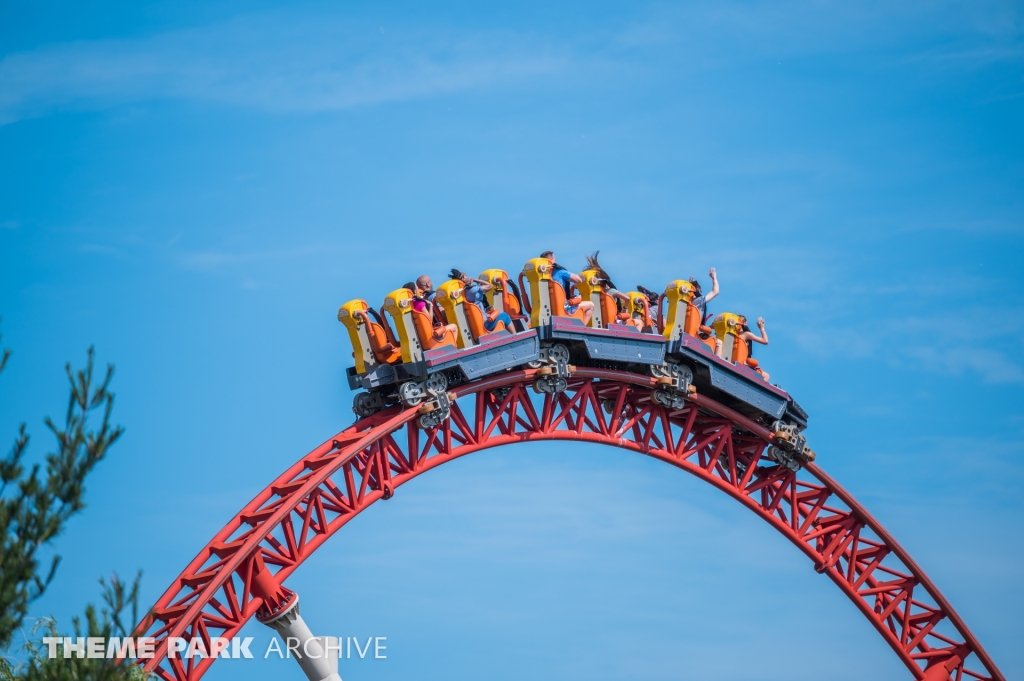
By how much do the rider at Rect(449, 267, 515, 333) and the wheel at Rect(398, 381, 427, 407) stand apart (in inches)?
50.5

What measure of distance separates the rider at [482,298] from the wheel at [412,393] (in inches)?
50.5

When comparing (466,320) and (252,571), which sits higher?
(466,320)

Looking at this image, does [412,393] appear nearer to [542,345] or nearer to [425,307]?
[425,307]

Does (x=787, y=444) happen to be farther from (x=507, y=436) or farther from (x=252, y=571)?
(x=252, y=571)

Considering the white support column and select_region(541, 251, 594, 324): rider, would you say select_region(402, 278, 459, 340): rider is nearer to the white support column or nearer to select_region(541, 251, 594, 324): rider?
select_region(541, 251, 594, 324): rider

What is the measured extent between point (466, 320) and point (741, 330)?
5.26 metres

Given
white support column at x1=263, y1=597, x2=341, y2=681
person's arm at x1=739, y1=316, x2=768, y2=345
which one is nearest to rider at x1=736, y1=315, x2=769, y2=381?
person's arm at x1=739, y1=316, x2=768, y2=345

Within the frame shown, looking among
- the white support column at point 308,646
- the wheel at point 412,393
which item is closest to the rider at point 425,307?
the wheel at point 412,393

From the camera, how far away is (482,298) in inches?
787

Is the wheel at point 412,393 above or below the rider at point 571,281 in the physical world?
below

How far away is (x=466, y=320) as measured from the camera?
765 inches

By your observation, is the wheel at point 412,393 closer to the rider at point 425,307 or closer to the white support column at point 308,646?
the rider at point 425,307

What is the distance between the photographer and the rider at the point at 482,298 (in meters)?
19.8

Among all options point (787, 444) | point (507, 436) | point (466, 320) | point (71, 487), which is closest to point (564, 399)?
point (507, 436)
